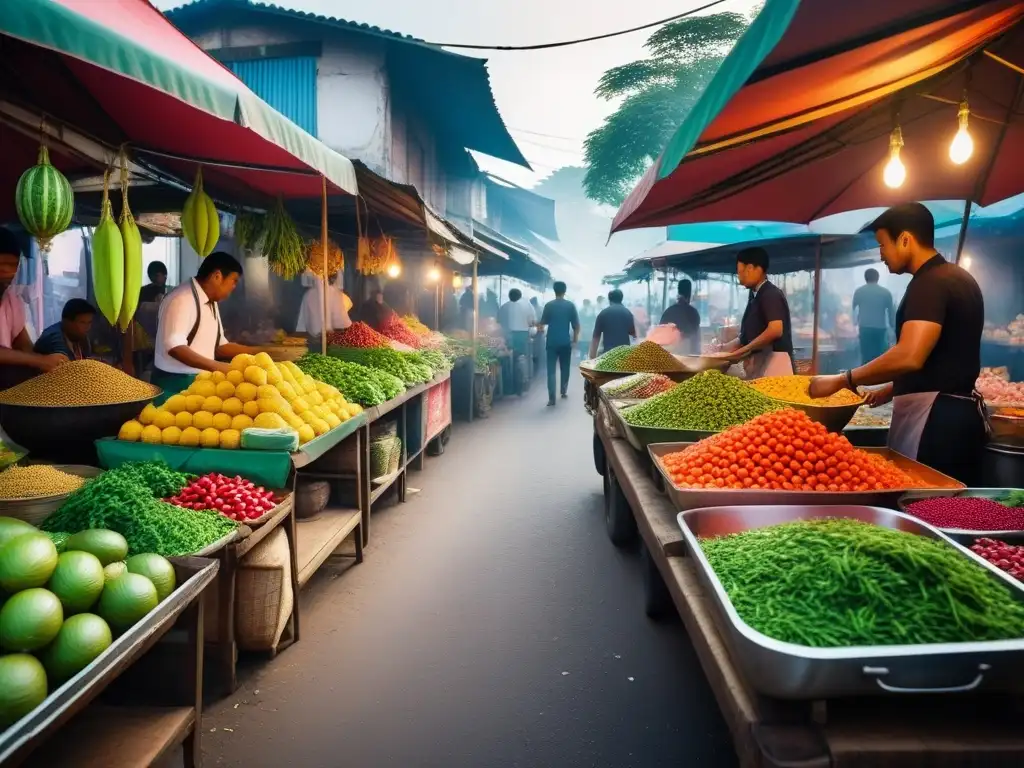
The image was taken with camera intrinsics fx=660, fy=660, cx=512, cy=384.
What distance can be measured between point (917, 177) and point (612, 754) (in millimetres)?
4950

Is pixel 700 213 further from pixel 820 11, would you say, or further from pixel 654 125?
pixel 654 125

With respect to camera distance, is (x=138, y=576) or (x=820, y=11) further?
(x=820, y=11)

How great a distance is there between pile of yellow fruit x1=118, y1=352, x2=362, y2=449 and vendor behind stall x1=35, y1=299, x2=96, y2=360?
117 inches

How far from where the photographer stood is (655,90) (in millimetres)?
21734

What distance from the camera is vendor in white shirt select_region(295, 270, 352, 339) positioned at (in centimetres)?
912

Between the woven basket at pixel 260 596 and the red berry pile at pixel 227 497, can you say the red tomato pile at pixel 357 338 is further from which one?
the woven basket at pixel 260 596

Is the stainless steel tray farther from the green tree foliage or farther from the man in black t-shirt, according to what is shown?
the green tree foliage

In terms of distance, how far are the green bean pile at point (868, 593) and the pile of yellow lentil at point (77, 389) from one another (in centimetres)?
340

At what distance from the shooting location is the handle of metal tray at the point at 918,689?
1.40 metres

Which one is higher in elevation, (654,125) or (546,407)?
(654,125)

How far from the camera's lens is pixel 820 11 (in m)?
2.37

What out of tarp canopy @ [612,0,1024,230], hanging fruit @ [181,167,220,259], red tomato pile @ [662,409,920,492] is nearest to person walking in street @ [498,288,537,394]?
tarp canopy @ [612,0,1024,230]

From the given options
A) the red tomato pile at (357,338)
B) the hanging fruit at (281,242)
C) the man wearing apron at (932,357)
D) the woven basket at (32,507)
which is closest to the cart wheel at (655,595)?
the man wearing apron at (932,357)

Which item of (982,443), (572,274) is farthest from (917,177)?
(572,274)
